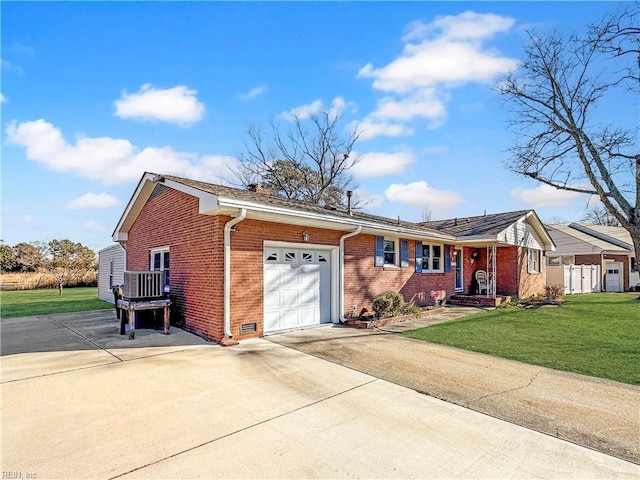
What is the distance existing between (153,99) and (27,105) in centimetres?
314

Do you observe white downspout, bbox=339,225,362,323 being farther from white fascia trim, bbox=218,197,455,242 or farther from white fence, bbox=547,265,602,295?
white fence, bbox=547,265,602,295

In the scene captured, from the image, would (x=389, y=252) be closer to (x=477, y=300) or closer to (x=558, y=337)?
(x=477, y=300)

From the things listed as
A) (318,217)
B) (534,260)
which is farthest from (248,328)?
(534,260)

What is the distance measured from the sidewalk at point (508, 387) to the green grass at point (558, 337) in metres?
0.59

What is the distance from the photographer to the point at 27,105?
9391 millimetres

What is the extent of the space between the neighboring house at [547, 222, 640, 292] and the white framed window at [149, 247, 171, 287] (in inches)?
1075

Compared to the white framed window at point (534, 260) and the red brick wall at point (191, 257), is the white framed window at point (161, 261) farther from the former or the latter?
the white framed window at point (534, 260)

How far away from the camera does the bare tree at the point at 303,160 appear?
89.4 feet

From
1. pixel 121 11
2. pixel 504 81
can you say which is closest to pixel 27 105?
pixel 121 11

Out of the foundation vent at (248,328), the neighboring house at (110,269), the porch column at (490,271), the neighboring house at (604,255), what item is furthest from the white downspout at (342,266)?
the neighboring house at (604,255)

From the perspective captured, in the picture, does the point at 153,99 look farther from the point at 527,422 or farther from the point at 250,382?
the point at 527,422

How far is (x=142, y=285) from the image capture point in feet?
26.3

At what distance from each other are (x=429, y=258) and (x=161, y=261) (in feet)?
32.6

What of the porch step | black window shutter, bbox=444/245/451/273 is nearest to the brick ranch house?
the porch step
